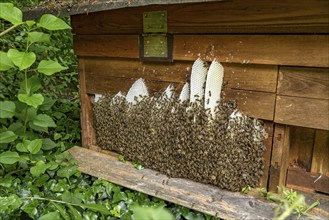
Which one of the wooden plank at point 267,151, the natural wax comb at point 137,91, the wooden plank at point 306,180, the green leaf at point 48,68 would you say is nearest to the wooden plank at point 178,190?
the wooden plank at point 267,151

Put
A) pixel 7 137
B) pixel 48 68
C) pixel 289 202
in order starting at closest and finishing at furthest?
1. pixel 289 202
2. pixel 48 68
3. pixel 7 137

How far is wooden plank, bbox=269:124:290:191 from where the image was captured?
181 cm

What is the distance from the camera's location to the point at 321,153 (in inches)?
73.2

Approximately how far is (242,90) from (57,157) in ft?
4.91

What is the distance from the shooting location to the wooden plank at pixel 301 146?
1886mm

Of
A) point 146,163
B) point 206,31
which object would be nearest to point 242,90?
point 206,31

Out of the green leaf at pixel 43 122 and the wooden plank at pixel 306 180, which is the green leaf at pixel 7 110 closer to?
the green leaf at pixel 43 122

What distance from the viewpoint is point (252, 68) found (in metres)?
1.81

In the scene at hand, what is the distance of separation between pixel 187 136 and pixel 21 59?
1156 mm

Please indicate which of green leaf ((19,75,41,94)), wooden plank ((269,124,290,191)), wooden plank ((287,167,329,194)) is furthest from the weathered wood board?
wooden plank ((287,167,329,194))

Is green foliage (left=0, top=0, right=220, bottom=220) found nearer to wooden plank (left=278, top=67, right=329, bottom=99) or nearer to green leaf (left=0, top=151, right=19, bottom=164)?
green leaf (left=0, top=151, right=19, bottom=164)

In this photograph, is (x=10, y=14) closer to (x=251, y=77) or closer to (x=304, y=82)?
(x=251, y=77)

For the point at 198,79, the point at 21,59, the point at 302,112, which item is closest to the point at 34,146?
the point at 21,59

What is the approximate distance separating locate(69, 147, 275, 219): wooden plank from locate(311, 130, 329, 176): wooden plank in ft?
1.27
